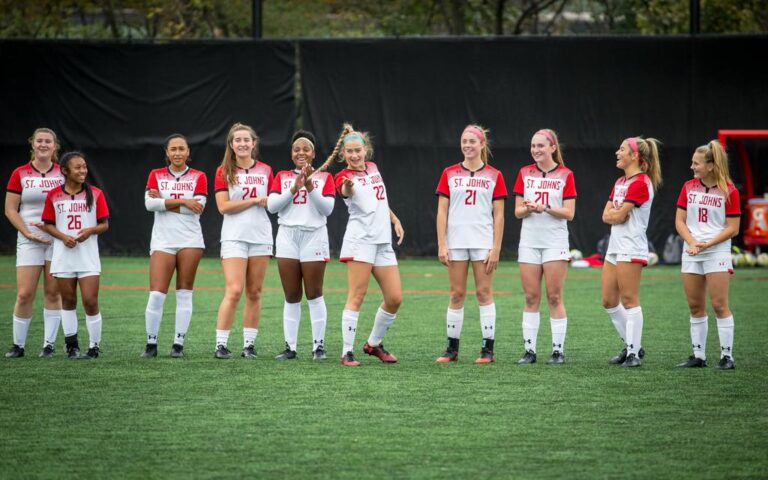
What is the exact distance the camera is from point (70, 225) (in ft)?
29.1

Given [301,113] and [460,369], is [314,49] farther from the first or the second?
[460,369]

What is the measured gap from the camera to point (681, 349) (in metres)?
9.84

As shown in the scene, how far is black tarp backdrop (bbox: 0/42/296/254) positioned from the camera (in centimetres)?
2148

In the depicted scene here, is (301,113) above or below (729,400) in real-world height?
above

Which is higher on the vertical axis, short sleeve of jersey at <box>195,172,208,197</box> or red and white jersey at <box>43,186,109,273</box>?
short sleeve of jersey at <box>195,172,208,197</box>

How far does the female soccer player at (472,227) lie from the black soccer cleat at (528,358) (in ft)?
0.85

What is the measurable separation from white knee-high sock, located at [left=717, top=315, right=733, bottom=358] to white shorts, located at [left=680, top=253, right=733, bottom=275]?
1.24 feet

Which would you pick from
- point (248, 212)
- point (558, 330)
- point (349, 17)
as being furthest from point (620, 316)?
point (349, 17)

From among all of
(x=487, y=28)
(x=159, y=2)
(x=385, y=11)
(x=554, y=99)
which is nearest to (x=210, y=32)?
(x=159, y=2)

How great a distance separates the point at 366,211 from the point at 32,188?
2.86 meters

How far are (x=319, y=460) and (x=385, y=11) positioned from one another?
2426 cm

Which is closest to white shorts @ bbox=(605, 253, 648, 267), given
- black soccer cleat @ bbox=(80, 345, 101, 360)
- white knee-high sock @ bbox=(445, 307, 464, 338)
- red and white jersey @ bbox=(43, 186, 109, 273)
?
white knee-high sock @ bbox=(445, 307, 464, 338)

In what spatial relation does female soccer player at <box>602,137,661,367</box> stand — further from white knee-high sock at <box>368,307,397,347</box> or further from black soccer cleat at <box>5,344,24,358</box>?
black soccer cleat at <box>5,344,24,358</box>

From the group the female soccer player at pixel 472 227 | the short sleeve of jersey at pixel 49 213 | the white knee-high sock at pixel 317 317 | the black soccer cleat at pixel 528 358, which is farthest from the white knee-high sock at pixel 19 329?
the black soccer cleat at pixel 528 358
